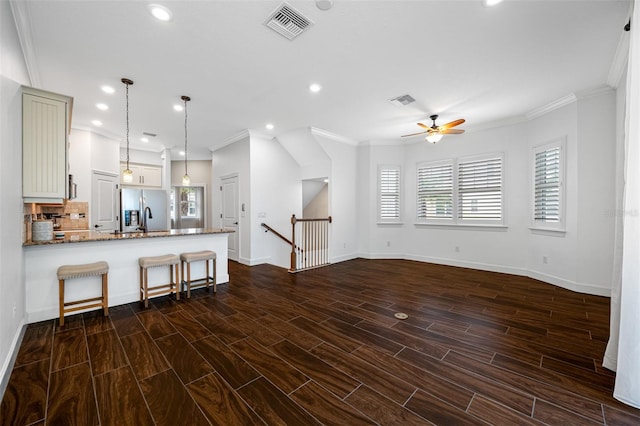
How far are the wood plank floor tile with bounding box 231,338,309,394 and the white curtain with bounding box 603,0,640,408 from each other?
220cm

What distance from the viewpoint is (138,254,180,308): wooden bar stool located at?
3.44m

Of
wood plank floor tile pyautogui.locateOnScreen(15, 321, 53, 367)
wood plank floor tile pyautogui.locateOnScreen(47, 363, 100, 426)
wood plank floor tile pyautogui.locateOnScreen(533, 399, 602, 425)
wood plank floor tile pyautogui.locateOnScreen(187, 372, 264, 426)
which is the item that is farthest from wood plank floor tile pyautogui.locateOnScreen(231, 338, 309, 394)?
wood plank floor tile pyautogui.locateOnScreen(15, 321, 53, 367)

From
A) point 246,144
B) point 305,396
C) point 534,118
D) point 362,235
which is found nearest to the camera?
point 305,396

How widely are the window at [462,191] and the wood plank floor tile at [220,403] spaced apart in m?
5.57

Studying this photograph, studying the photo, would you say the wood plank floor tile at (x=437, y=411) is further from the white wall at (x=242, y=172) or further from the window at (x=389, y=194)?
the window at (x=389, y=194)

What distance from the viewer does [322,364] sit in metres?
2.16

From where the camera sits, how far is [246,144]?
597 cm

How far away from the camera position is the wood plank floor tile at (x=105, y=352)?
2.11m

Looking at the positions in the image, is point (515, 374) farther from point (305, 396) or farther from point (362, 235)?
point (362, 235)

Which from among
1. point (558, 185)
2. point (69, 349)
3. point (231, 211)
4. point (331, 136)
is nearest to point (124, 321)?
point (69, 349)

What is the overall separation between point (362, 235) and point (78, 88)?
5975 mm

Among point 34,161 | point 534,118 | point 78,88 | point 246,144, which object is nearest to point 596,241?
point 534,118

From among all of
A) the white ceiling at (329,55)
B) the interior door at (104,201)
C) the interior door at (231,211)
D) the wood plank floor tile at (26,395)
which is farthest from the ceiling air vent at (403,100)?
the interior door at (104,201)

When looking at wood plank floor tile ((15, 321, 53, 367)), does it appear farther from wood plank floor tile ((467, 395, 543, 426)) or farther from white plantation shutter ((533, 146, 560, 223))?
white plantation shutter ((533, 146, 560, 223))
